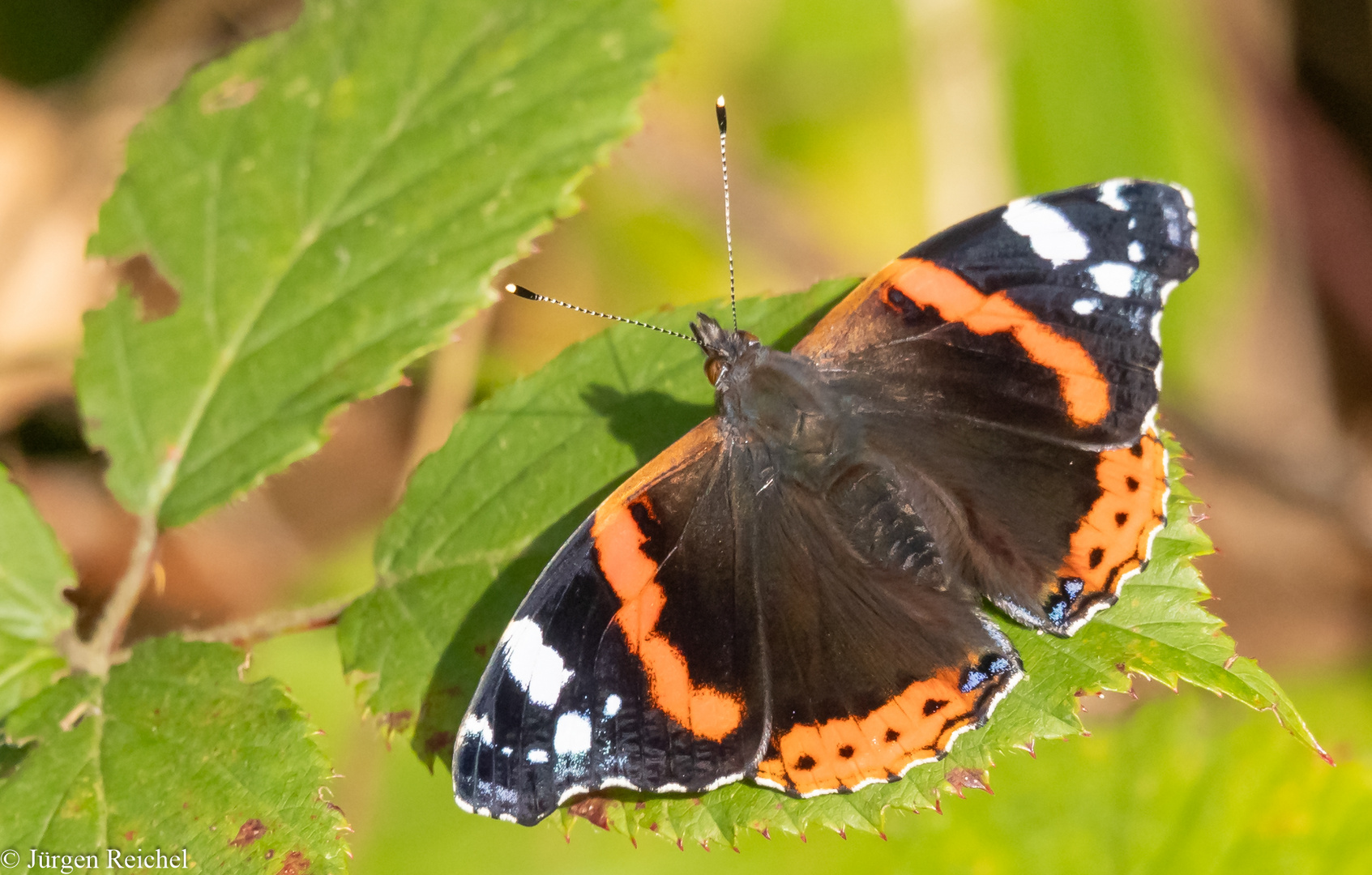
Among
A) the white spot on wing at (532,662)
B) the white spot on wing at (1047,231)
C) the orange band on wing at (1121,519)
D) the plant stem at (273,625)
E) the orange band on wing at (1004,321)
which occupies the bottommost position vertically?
the plant stem at (273,625)

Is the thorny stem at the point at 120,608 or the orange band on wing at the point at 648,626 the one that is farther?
the thorny stem at the point at 120,608

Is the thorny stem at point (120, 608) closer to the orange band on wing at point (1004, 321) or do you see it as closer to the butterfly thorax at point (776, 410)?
the butterfly thorax at point (776, 410)

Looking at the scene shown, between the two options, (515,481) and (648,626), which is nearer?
(648,626)

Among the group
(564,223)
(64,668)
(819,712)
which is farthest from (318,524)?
(819,712)

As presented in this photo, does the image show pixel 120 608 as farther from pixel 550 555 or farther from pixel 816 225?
pixel 816 225

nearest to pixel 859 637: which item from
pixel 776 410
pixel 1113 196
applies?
pixel 776 410

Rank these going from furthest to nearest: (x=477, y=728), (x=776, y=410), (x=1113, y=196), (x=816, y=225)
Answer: (x=816, y=225), (x=776, y=410), (x=1113, y=196), (x=477, y=728)

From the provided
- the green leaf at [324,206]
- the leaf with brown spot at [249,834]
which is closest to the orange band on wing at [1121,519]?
the green leaf at [324,206]
